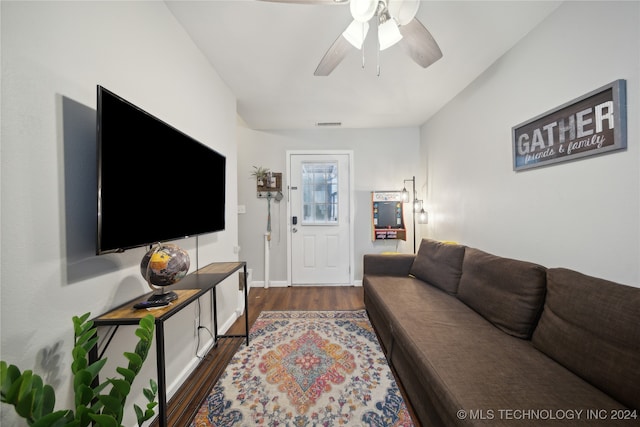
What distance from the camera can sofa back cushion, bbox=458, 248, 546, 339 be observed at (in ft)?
4.50

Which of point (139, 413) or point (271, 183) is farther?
point (271, 183)

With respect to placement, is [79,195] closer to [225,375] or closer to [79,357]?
[79,357]

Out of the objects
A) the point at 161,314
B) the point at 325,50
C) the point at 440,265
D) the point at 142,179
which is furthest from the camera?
the point at 440,265

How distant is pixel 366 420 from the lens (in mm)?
1349

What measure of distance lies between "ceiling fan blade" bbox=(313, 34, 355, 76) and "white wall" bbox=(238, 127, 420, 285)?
202 centimetres

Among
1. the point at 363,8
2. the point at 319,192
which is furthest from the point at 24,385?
the point at 319,192

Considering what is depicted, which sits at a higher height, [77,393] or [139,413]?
[77,393]

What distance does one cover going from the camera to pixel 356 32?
52.2 inches

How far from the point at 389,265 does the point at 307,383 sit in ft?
4.85

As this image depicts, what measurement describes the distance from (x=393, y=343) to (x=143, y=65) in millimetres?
2418

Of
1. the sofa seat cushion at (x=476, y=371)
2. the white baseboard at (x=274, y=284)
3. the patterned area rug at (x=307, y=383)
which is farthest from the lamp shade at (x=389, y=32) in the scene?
the white baseboard at (x=274, y=284)

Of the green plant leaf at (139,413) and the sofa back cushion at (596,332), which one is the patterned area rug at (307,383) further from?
the sofa back cushion at (596,332)

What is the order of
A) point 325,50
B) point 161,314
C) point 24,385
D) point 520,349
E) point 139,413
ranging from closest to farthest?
point 24,385
point 139,413
point 161,314
point 520,349
point 325,50

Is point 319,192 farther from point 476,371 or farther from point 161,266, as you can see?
point 476,371
